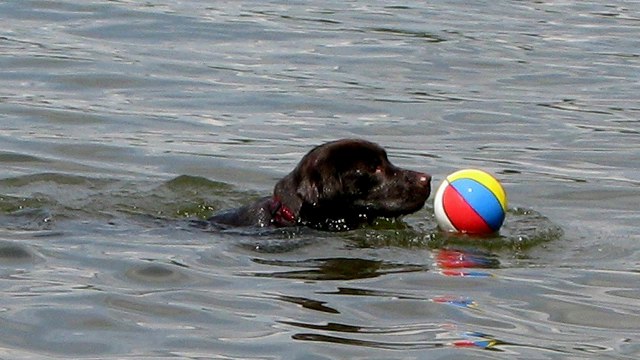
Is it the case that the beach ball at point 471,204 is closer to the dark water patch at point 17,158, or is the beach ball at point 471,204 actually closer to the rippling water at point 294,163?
the rippling water at point 294,163

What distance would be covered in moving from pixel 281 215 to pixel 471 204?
121 centimetres

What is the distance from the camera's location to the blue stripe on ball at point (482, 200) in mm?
10031

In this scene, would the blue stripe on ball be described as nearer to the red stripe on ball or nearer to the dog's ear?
the red stripe on ball

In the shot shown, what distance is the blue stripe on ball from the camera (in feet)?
32.9

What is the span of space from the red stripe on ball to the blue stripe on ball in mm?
26

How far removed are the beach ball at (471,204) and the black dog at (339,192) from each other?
11.8 inches

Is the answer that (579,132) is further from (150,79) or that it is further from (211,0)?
(211,0)

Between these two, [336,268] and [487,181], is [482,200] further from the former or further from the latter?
[336,268]

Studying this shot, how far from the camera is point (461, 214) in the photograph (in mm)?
10078

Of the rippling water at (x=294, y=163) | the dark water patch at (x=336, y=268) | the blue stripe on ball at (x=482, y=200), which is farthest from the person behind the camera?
the blue stripe on ball at (x=482, y=200)

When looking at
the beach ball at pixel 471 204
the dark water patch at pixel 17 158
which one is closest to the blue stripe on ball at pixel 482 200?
the beach ball at pixel 471 204

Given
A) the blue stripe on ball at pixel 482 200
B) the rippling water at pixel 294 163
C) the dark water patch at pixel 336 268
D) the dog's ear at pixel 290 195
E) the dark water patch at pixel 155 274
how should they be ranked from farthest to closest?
the dog's ear at pixel 290 195 < the blue stripe on ball at pixel 482 200 < the dark water patch at pixel 336 268 < the dark water patch at pixel 155 274 < the rippling water at pixel 294 163

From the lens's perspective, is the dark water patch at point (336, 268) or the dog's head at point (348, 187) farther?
the dog's head at point (348, 187)

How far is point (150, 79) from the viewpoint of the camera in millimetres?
17000
